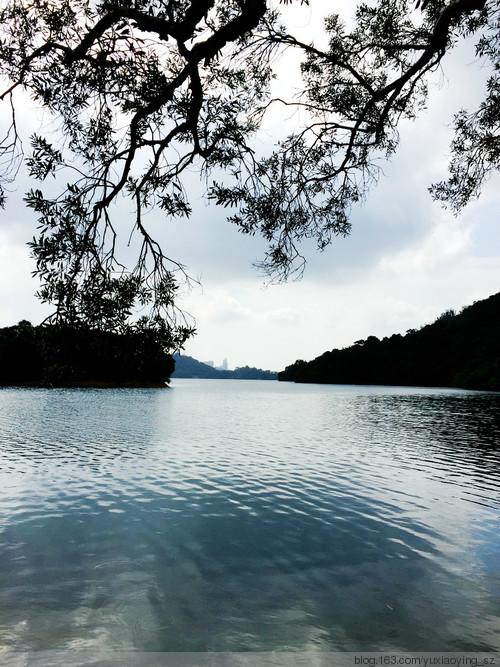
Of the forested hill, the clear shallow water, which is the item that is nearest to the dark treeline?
the clear shallow water

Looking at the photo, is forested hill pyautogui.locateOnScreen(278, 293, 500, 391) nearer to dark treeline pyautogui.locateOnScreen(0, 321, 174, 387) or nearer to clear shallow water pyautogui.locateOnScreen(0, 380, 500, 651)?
clear shallow water pyautogui.locateOnScreen(0, 380, 500, 651)

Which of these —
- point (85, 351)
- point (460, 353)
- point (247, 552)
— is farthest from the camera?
point (460, 353)

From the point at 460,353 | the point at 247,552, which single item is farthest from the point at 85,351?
the point at 460,353

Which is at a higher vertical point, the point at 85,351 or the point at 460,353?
the point at 460,353

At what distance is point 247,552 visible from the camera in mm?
12188

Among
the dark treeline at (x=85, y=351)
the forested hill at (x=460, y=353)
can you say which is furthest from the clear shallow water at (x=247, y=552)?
the forested hill at (x=460, y=353)

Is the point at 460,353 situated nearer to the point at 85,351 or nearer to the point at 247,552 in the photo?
the point at 247,552

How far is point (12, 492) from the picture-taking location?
59.5 feet

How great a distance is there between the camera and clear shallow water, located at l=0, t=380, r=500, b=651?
8.12 metres

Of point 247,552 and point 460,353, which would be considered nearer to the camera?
point 247,552

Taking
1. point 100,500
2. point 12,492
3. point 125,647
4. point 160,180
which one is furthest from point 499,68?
point 12,492

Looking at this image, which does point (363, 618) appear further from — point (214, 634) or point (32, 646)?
point (32, 646)

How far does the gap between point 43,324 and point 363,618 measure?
9.04 m

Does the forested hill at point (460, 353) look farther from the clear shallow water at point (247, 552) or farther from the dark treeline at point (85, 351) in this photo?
the dark treeline at point (85, 351)
